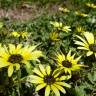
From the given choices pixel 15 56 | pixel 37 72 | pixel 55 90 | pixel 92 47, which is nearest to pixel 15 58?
pixel 15 56

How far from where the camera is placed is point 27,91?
125 inches

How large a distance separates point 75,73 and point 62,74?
0.23 metres

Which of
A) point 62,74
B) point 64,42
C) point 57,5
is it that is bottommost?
point 57,5

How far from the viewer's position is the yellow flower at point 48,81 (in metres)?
2.74

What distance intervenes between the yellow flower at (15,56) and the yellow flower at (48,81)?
0.40 ft

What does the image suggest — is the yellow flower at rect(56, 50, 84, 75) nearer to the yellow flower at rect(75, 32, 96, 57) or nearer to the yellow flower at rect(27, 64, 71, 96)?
the yellow flower at rect(27, 64, 71, 96)

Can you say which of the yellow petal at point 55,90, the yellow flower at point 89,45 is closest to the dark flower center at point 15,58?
the yellow petal at point 55,90

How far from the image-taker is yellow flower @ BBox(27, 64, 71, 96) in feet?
8.98

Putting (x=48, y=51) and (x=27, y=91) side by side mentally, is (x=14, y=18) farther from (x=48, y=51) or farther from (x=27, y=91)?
(x=27, y=91)

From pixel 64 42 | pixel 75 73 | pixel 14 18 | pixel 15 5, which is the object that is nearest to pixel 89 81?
pixel 75 73

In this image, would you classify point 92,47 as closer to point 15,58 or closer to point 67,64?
point 67,64

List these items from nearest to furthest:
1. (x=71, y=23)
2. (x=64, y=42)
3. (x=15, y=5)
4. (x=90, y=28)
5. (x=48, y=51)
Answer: (x=48, y=51)
(x=64, y=42)
(x=90, y=28)
(x=71, y=23)
(x=15, y=5)

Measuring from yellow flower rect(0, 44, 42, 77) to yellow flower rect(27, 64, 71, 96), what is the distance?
12 cm

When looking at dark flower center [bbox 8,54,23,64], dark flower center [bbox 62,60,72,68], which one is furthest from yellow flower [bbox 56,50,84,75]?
dark flower center [bbox 8,54,23,64]
